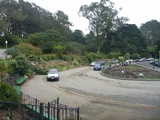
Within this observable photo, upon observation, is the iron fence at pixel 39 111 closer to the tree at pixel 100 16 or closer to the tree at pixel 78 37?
the tree at pixel 100 16

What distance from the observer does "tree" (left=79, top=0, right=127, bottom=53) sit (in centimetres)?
6844

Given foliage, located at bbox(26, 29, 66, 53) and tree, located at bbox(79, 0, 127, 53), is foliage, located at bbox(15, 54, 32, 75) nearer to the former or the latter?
foliage, located at bbox(26, 29, 66, 53)

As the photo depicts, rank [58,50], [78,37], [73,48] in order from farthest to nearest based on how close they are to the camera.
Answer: [78,37] → [73,48] → [58,50]

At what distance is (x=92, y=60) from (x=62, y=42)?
9.73 meters

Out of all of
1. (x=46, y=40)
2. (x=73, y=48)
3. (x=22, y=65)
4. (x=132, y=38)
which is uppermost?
(x=132, y=38)

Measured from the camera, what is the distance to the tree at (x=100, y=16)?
68438mm

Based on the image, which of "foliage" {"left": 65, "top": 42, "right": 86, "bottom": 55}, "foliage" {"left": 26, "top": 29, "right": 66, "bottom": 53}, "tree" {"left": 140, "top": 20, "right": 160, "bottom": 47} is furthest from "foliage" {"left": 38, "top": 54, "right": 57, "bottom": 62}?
"tree" {"left": 140, "top": 20, "right": 160, "bottom": 47}

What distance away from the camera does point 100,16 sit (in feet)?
225

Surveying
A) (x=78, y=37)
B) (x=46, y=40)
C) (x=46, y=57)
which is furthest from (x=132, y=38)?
(x=46, y=57)

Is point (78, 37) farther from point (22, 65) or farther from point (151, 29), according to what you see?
point (22, 65)

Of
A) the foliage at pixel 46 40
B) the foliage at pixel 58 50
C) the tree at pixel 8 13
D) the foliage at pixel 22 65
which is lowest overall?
the foliage at pixel 22 65

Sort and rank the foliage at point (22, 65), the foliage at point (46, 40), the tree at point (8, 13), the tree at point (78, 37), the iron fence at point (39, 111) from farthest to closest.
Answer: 1. the tree at point (78, 37)
2. the tree at point (8, 13)
3. the foliage at point (46, 40)
4. the foliage at point (22, 65)
5. the iron fence at point (39, 111)

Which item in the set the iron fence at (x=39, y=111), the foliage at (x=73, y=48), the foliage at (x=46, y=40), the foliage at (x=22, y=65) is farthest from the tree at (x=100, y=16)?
the iron fence at (x=39, y=111)

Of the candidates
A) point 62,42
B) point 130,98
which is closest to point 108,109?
point 130,98
